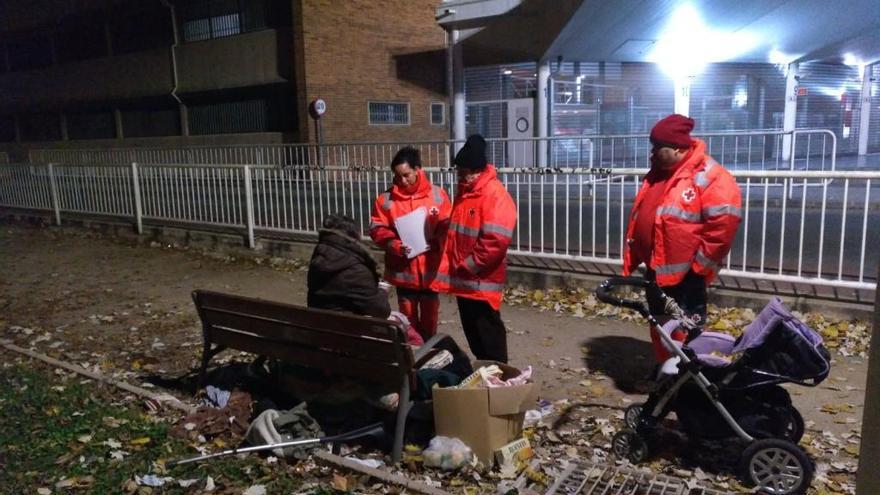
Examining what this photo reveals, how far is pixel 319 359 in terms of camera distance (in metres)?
4.28

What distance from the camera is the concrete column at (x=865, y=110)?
19688 millimetres

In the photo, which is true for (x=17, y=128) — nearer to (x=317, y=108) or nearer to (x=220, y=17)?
(x=220, y=17)

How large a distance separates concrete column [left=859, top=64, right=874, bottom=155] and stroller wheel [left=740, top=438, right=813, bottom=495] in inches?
757

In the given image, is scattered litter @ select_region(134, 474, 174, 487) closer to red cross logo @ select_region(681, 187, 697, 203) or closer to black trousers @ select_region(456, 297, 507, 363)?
black trousers @ select_region(456, 297, 507, 363)

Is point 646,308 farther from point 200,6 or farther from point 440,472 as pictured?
point 200,6

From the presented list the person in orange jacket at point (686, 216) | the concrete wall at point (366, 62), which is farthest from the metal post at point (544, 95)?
the person in orange jacket at point (686, 216)

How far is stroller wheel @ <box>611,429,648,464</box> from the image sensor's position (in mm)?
3840

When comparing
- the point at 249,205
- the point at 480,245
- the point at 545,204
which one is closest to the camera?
the point at 480,245

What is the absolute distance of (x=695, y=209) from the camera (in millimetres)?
4094

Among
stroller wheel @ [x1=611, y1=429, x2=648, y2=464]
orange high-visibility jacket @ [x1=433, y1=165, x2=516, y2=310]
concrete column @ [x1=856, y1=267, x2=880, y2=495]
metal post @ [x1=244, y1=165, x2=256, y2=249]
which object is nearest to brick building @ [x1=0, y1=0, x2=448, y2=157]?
metal post @ [x1=244, y1=165, x2=256, y2=249]

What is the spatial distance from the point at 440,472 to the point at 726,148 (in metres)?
12.6

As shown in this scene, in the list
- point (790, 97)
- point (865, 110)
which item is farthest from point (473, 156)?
point (865, 110)

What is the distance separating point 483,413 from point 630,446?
0.82 metres

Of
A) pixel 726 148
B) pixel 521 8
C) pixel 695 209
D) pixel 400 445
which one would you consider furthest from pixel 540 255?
pixel 521 8
